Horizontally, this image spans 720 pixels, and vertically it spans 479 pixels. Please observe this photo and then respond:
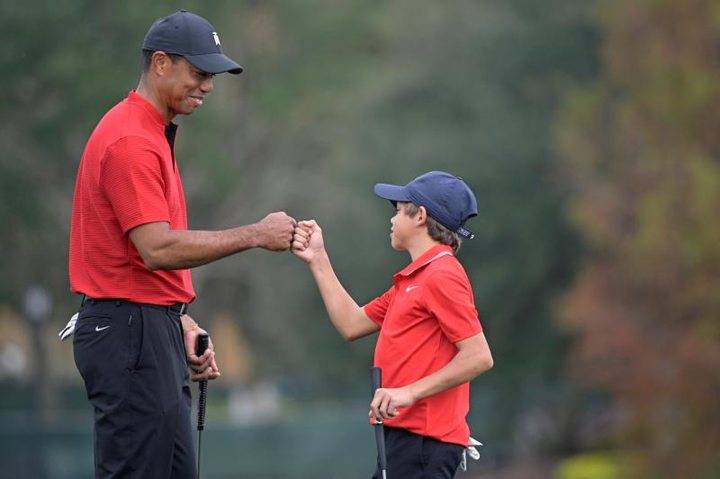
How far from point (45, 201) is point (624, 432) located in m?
13.2

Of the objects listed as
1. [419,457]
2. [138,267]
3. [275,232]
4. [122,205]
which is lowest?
[419,457]

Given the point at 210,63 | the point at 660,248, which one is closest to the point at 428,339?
the point at 210,63

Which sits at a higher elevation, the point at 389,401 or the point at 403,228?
the point at 403,228

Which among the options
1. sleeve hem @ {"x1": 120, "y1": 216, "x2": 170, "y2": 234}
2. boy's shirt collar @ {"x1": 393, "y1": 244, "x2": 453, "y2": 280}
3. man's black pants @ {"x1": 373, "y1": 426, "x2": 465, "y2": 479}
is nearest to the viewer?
sleeve hem @ {"x1": 120, "y1": 216, "x2": 170, "y2": 234}

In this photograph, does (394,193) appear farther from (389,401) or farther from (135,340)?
(135,340)

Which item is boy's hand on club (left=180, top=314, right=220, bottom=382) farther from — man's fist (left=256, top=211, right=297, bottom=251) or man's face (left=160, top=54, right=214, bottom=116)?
man's face (left=160, top=54, right=214, bottom=116)

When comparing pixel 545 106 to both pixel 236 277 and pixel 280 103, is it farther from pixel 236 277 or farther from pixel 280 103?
pixel 236 277

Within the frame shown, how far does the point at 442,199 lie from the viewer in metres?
5.73

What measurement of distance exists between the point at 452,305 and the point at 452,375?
0.92 ft

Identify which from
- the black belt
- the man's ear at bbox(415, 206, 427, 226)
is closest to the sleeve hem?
the black belt

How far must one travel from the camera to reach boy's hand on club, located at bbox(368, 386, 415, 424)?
5.33 metres

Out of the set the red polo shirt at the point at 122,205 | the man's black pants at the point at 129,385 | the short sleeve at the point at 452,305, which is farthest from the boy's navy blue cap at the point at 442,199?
the man's black pants at the point at 129,385

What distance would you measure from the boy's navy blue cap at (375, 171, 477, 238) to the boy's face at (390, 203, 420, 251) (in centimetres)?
6

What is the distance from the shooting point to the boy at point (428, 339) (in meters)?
5.43
